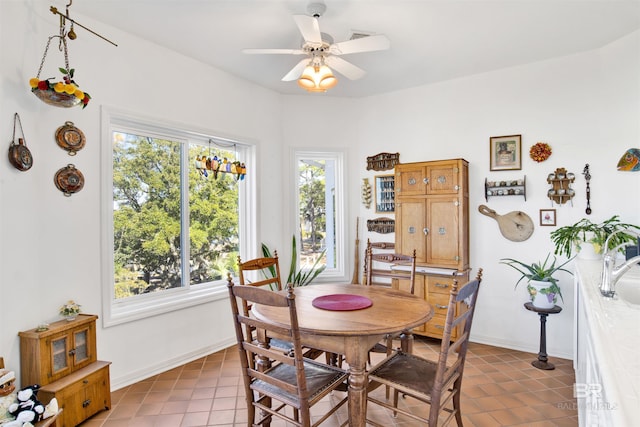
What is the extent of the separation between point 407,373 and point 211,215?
2.47m

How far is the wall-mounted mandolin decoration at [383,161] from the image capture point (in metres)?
4.01

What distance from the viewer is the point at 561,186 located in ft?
10.3

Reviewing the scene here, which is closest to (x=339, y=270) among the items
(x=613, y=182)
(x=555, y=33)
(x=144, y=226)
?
(x=144, y=226)

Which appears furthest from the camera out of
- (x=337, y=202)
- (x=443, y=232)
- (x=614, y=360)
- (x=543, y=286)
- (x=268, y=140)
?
(x=337, y=202)

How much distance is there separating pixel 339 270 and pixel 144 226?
2.32 meters

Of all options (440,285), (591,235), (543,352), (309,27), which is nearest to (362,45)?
(309,27)

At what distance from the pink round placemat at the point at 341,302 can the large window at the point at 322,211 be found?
1.99 meters

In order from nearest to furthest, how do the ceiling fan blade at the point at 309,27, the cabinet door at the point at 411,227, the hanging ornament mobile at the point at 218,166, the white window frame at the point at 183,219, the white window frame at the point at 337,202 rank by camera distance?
the ceiling fan blade at the point at 309,27
the white window frame at the point at 183,219
the hanging ornament mobile at the point at 218,166
the cabinet door at the point at 411,227
the white window frame at the point at 337,202

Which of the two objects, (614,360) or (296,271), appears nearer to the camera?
(614,360)

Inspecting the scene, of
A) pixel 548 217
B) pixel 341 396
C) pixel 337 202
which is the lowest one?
pixel 341 396

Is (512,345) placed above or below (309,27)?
below

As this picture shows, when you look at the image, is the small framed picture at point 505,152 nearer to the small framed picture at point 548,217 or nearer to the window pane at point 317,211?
the small framed picture at point 548,217

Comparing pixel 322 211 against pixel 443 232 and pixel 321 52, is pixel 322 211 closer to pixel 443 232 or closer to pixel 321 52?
pixel 443 232

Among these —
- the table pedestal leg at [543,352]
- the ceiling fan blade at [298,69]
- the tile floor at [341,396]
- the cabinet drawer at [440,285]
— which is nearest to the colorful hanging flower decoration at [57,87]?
the ceiling fan blade at [298,69]
